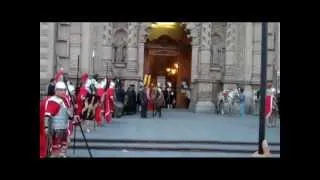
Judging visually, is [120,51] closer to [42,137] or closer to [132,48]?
[132,48]

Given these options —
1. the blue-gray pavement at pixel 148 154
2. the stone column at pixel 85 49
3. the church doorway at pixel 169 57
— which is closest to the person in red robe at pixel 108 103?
the stone column at pixel 85 49

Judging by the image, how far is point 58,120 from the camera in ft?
33.5

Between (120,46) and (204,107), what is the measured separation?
3.62m

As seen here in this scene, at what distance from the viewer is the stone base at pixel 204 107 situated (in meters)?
20.6

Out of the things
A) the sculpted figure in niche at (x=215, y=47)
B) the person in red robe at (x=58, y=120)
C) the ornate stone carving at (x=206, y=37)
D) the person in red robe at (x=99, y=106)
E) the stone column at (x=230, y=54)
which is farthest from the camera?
the sculpted figure in niche at (x=215, y=47)

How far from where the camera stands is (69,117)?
34.6 ft

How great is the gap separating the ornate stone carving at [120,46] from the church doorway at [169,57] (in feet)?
2.75

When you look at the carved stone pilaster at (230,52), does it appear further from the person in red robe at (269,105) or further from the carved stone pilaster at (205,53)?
the person in red robe at (269,105)

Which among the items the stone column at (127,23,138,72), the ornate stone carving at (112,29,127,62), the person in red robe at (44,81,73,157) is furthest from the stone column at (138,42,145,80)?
the person in red robe at (44,81,73,157)

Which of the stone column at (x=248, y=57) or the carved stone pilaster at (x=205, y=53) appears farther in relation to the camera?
the carved stone pilaster at (x=205, y=53)
